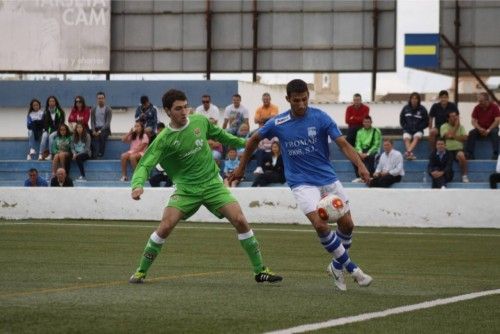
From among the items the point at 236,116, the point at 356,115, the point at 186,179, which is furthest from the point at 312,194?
the point at 236,116

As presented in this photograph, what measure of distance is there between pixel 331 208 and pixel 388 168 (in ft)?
49.9

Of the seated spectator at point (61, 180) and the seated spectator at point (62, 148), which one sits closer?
the seated spectator at point (61, 180)

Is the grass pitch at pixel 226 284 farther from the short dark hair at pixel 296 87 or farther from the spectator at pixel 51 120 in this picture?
the spectator at pixel 51 120

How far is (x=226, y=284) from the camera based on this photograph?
452 inches

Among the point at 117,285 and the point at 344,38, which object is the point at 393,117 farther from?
the point at 117,285

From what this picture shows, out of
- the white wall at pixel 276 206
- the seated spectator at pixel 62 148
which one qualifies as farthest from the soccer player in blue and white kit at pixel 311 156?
the seated spectator at pixel 62 148

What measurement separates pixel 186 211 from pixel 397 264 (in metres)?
3.83

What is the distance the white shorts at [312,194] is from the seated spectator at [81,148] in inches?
711

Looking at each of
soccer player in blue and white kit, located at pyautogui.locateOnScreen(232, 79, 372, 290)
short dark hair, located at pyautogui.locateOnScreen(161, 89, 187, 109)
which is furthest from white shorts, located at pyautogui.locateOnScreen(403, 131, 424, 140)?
short dark hair, located at pyautogui.locateOnScreen(161, 89, 187, 109)

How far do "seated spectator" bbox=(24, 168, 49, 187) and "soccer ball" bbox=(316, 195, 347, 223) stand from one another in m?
16.6

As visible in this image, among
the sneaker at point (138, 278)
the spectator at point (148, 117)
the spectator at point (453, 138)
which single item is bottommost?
the sneaker at point (138, 278)

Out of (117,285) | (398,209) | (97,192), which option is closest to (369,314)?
(117,285)

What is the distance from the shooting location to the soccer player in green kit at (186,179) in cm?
1156

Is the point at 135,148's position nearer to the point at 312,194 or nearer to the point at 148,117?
the point at 148,117
